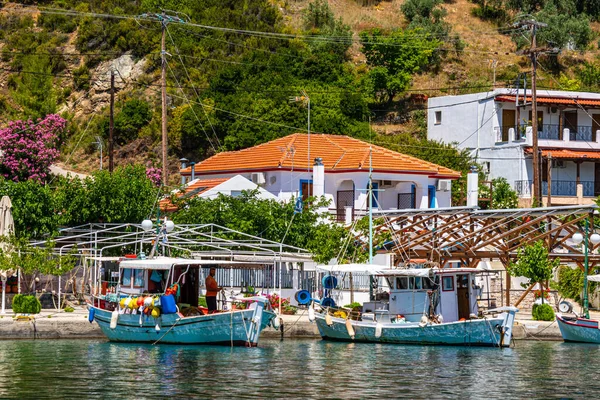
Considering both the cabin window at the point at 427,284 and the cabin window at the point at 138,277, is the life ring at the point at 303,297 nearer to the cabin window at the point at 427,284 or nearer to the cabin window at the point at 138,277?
the cabin window at the point at 427,284

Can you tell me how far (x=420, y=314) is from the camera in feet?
111

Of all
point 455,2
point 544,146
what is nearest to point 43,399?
point 544,146

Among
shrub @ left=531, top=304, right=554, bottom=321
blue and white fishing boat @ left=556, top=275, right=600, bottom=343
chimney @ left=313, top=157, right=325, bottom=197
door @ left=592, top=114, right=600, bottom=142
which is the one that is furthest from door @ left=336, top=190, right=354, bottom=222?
door @ left=592, top=114, right=600, bottom=142

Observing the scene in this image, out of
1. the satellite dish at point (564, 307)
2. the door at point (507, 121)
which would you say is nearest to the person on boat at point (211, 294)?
the satellite dish at point (564, 307)

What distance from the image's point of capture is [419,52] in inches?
2972

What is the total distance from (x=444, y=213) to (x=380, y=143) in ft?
87.3

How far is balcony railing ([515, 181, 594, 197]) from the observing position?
5925 centimetres

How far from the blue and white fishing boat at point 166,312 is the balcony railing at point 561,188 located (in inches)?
1195

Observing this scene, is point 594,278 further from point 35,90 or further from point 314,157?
point 35,90

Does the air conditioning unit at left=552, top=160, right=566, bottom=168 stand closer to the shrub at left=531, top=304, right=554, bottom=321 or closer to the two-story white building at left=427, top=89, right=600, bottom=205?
the two-story white building at left=427, top=89, right=600, bottom=205

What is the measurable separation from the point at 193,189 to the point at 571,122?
25204mm

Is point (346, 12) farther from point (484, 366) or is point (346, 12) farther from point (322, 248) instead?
point (484, 366)

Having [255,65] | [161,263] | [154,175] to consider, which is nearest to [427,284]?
[161,263]

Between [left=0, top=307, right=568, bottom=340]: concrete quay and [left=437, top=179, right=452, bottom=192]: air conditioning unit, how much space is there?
618 inches
